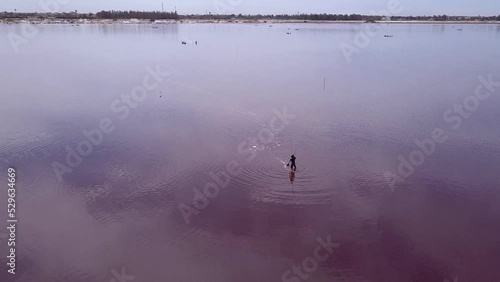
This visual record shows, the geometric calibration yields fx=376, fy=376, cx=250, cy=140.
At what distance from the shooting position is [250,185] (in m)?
20.7

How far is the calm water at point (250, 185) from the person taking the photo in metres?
15.0

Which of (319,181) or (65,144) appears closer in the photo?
(319,181)

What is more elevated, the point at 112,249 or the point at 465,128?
the point at 465,128

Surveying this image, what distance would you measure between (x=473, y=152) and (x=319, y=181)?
1185cm

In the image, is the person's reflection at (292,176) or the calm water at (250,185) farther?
the person's reflection at (292,176)

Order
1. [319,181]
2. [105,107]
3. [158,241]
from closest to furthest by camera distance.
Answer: [158,241] < [319,181] < [105,107]

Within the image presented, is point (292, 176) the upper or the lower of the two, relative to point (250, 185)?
upper

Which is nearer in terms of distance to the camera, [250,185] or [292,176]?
[250,185]

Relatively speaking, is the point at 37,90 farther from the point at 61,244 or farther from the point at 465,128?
the point at 465,128

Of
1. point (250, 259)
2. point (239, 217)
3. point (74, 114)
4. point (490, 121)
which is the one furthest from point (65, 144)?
point (490, 121)

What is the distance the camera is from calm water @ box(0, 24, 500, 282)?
1498cm

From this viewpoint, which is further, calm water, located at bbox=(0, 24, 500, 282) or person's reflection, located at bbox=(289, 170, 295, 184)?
person's reflection, located at bbox=(289, 170, 295, 184)

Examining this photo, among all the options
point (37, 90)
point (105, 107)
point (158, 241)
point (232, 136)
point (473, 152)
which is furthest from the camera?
point (37, 90)

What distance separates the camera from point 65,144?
2550 centimetres
